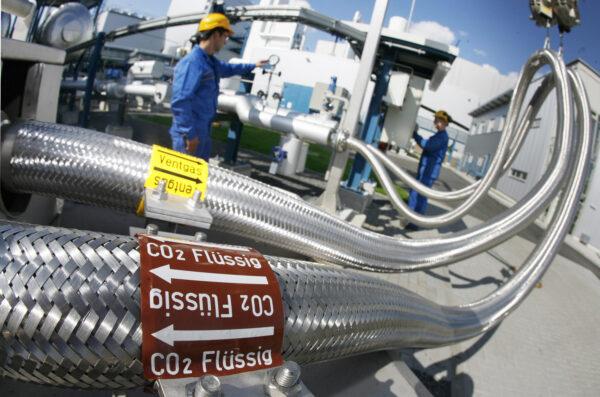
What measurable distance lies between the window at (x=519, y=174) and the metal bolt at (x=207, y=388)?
1606cm

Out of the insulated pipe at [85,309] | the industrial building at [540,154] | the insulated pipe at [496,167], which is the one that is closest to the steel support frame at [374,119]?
the industrial building at [540,154]

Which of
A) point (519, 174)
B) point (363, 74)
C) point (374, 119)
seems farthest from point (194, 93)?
point (519, 174)

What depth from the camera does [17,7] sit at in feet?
4.65

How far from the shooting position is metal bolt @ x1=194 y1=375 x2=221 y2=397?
2.03ft

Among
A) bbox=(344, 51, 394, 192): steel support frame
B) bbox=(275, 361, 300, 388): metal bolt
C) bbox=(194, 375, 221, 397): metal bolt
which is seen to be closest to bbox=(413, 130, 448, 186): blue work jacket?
bbox=(344, 51, 394, 192): steel support frame

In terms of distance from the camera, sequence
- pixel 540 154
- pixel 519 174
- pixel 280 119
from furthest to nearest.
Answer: pixel 519 174
pixel 540 154
pixel 280 119

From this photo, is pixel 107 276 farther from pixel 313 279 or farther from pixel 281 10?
pixel 281 10

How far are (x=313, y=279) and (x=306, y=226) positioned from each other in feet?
3.18

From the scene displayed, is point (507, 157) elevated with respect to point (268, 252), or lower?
elevated

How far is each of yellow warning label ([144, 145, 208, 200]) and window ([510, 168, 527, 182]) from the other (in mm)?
15336

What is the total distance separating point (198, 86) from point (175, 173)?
1.33 metres

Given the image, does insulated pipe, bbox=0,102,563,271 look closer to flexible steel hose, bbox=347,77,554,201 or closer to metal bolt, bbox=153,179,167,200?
metal bolt, bbox=153,179,167,200

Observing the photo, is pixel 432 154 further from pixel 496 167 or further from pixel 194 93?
pixel 194 93

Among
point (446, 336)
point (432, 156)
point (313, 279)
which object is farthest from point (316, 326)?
point (432, 156)
